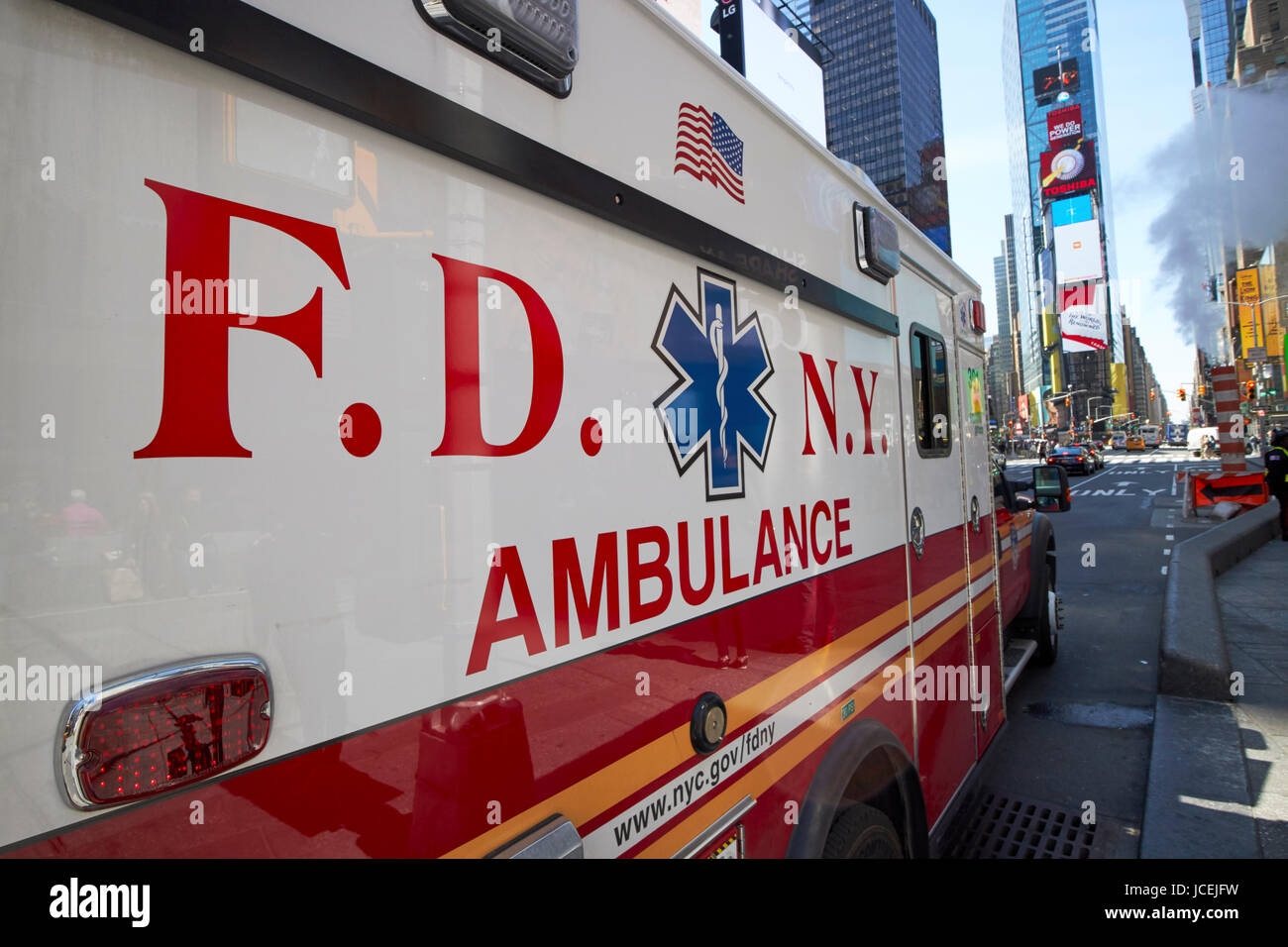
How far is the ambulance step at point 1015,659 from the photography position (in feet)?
14.8

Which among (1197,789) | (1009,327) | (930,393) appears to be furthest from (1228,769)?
(1009,327)

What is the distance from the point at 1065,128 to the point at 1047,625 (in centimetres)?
10657

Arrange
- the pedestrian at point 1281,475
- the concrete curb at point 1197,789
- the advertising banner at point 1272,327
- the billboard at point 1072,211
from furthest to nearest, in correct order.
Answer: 1. the billboard at point 1072,211
2. the advertising banner at point 1272,327
3. the pedestrian at point 1281,475
4. the concrete curb at point 1197,789

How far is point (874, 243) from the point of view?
2.65m

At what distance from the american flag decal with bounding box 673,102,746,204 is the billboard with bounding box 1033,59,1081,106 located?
150813 mm

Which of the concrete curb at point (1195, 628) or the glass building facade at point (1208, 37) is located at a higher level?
the glass building facade at point (1208, 37)

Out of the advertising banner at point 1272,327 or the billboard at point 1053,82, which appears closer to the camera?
the advertising banner at point 1272,327

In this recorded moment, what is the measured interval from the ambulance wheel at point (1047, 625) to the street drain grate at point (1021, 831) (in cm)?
217

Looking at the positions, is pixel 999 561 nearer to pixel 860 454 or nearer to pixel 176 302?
pixel 860 454

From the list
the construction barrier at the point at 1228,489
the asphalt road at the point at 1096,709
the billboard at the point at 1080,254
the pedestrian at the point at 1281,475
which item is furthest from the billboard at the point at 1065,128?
the asphalt road at the point at 1096,709

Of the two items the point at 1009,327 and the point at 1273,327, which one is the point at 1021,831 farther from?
the point at 1009,327

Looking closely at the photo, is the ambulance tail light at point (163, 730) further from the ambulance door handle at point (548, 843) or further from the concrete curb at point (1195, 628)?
the concrete curb at point (1195, 628)

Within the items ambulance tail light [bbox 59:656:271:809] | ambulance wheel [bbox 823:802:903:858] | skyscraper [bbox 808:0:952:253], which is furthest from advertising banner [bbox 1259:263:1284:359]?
ambulance tail light [bbox 59:656:271:809]
